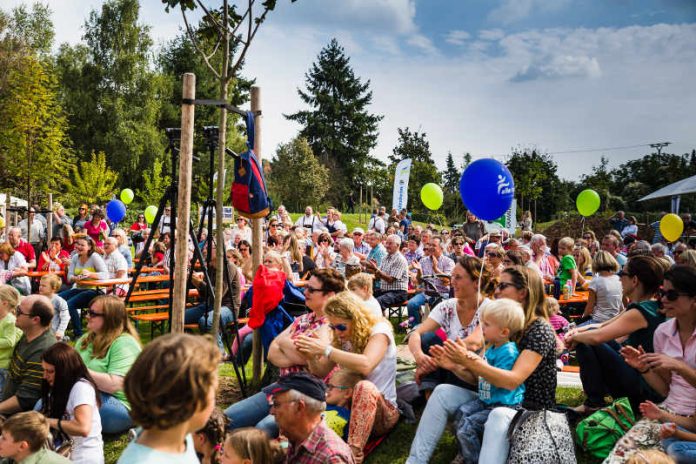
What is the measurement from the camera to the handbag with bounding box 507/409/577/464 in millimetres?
3252

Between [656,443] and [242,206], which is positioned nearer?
[656,443]

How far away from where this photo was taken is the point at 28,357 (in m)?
4.20

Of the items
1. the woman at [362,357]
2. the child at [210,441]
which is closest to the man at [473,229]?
the woman at [362,357]

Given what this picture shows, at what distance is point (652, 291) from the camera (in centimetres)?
438

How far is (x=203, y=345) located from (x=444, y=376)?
11.2 feet

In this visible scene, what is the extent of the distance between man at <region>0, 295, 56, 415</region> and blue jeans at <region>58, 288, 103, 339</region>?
3.81 meters

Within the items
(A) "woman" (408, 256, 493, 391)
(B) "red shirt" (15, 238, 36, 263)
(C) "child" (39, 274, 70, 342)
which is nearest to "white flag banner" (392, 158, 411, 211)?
(B) "red shirt" (15, 238, 36, 263)

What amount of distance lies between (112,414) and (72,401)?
0.88 meters

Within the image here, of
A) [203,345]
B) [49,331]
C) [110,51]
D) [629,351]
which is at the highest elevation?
[110,51]

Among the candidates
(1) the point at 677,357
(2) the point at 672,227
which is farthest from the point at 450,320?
(2) the point at 672,227

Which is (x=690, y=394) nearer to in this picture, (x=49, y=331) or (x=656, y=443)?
(x=656, y=443)

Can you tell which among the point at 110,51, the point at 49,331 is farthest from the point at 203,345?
the point at 110,51

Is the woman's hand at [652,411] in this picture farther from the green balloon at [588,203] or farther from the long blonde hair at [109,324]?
the green balloon at [588,203]

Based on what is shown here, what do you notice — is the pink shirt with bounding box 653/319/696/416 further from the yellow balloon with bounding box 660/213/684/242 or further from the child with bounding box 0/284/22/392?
the yellow balloon with bounding box 660/213/684/242
